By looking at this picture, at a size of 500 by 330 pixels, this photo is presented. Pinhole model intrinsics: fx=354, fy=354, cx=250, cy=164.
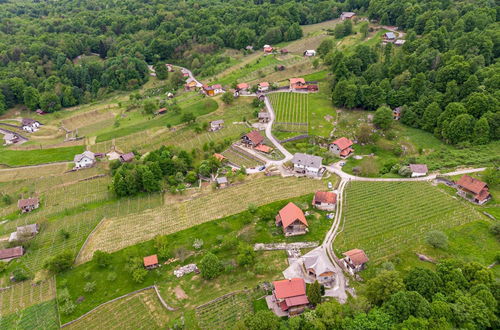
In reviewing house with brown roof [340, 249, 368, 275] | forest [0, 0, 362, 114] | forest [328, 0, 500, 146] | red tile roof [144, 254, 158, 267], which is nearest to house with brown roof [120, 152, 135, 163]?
red tile roof [144, 254, 158, 267]

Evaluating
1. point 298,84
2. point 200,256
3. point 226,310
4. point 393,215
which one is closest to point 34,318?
point 200,256

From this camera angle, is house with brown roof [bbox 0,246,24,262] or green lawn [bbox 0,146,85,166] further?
green lawn [bbox 0,146,85,166]

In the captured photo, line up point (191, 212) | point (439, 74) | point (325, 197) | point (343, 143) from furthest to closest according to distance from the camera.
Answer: point (439, 74)
point (343, 143)
point (191, 212)
point (325, 197)

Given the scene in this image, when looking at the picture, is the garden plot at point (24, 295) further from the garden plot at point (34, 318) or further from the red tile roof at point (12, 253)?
the red tile roof at point (12, 253)

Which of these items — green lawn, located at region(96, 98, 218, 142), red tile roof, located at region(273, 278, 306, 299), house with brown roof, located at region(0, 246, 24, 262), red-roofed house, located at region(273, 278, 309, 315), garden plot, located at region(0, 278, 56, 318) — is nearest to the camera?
red-roofed house, located at region(273, 278, 309, 315)

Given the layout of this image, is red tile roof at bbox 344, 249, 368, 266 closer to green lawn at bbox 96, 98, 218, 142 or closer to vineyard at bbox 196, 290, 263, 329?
vineyard at bbox 196, 290, 263, 329

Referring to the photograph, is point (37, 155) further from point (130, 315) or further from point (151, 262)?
point (130, 315)
